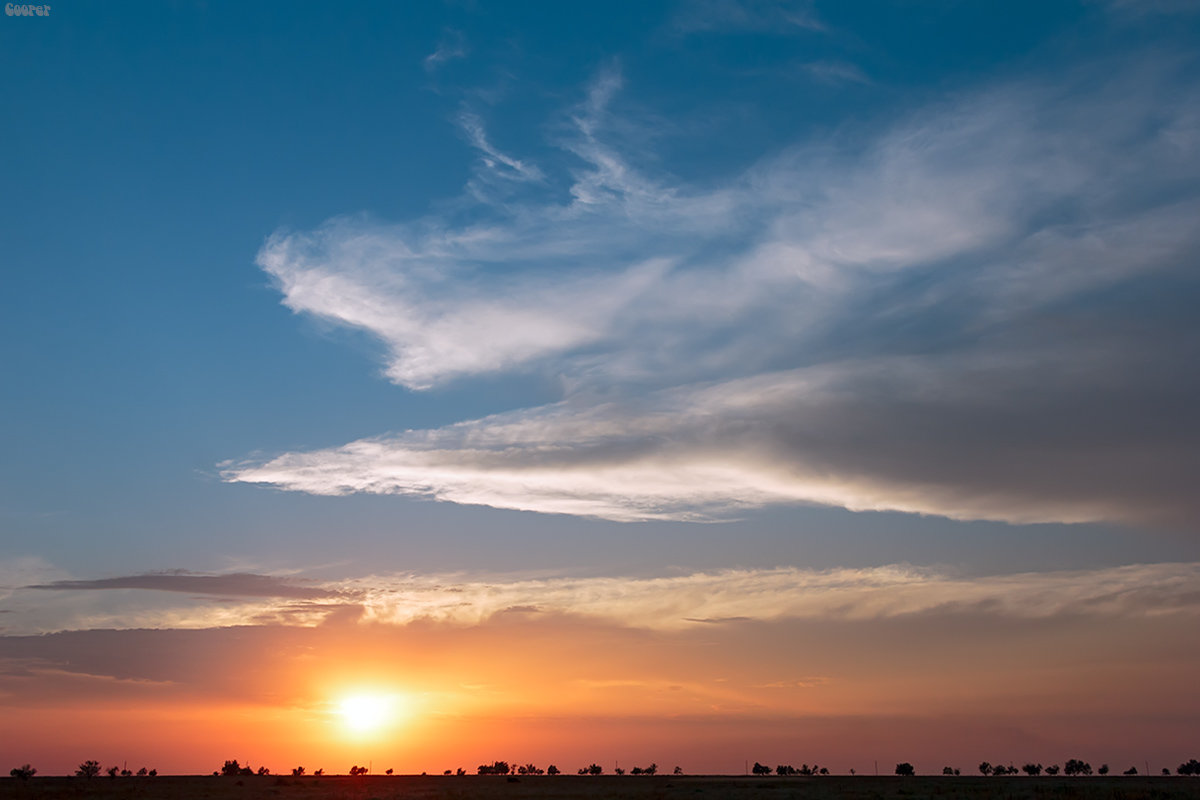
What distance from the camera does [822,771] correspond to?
174125 mm

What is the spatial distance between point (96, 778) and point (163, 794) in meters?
38.7

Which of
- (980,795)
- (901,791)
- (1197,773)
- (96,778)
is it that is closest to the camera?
(980,795)

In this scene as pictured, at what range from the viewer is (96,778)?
133500 millimetres

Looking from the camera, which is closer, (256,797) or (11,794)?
(256,797)

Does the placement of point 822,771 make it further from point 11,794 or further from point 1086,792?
point 11,794

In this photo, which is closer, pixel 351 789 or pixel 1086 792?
pixel 1086 792

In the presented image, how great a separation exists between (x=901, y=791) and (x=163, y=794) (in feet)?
257

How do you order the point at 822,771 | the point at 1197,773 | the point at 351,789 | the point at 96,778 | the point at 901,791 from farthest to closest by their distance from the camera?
the point at 822,771
the point at 1197,773
the point at 96,778
the point at 351,789
the point at 901,791

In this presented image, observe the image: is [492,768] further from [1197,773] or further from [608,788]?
[1197,773]

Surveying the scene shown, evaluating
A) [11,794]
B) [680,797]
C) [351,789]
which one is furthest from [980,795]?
[11,794]

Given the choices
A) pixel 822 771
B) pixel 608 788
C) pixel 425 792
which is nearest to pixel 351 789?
pixel 425 792

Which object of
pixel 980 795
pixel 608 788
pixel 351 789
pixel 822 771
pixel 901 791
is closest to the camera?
pixel 980 795

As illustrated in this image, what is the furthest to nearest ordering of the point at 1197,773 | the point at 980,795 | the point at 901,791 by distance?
the point at 1197,773
the point at 901,791
the point at 980,795

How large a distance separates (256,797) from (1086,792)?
275 feet
